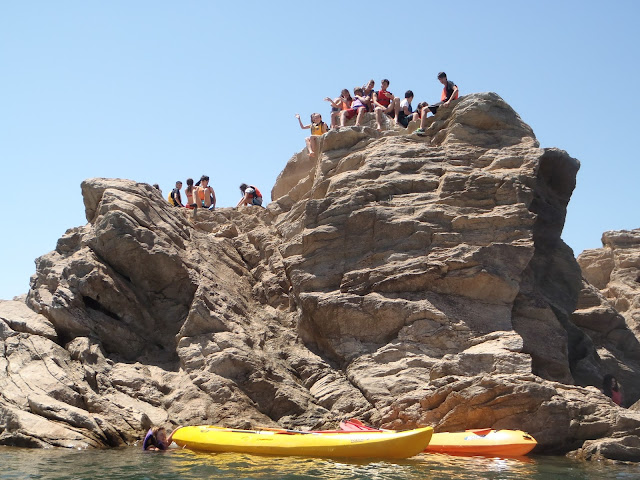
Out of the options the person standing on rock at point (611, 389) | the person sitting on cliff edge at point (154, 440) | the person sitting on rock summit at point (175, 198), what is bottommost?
the person sitting on cliff edge at point (154, 440)

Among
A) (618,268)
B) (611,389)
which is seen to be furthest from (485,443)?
(618,268)

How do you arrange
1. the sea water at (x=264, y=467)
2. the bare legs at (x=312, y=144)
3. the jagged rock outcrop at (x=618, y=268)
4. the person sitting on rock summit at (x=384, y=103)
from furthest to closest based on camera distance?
the jagged rock outcrop at (x=618, y=268)
the bare legs at (x=312, y=144)
the person sitting on rock summit at (x=384, y=103)
the sea water at (x=264, y=467)

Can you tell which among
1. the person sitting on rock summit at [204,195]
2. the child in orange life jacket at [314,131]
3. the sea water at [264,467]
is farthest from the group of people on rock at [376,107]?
the sea water at [264,467]

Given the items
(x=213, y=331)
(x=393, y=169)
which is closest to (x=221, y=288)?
(x=213, y=331)

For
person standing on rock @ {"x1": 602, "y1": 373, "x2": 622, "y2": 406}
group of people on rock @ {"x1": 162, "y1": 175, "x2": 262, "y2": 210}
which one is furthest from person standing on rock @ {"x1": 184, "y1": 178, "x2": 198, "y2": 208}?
person standing on rock @ {"x1": 602, "y1": 373, "x2": 622, "y2": 406}

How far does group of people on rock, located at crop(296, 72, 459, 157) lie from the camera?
2197 cm

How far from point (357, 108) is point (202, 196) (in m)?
5.44

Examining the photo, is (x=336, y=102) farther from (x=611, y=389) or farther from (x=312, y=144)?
(x=611, y=389)

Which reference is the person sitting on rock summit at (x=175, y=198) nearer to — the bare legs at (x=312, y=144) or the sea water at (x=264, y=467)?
the bare legs at (x=312, y=144)

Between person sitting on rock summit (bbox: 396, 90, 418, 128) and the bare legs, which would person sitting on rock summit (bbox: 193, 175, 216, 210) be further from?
person sitting on rock summit (bbox: 396, 90, 418, 128)

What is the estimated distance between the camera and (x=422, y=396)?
56.1 feet

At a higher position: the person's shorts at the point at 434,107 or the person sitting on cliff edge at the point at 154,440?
the person's shorts at the point at 434,107

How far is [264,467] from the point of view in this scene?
14141 mm

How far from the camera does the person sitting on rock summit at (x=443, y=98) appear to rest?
2178 cm
